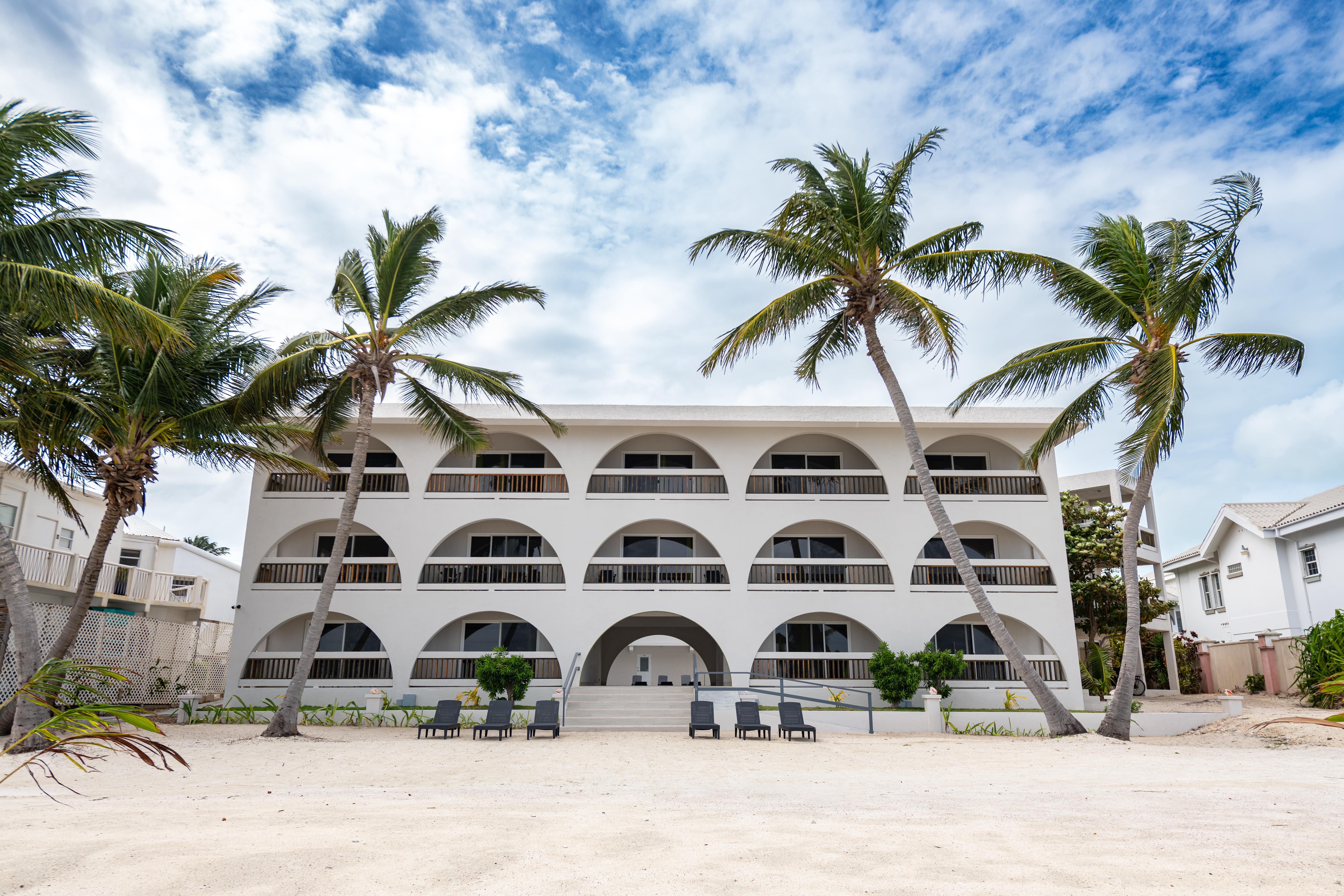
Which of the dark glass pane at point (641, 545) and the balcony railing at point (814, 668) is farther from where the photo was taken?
the dark glass pane at point (641, 545)

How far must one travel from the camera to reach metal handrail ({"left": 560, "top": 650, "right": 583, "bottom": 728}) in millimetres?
17297

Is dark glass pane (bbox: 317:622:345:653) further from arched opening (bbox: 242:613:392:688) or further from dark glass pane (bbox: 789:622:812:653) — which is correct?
dark glass pane (bbox: 789:622:812:653)

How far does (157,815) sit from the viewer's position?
6012 mm

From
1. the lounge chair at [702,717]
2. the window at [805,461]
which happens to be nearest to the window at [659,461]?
the window at [805,461]

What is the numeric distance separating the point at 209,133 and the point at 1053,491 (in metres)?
19.2

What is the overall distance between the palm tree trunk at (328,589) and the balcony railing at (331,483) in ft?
15.8

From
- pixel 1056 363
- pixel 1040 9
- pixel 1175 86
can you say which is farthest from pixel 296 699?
pixel 1175 86

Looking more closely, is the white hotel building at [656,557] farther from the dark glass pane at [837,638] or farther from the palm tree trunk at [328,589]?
the palm tree trunk at [328,589]

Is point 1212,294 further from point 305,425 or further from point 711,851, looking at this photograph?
point 305,425

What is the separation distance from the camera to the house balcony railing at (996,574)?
20.1 metres

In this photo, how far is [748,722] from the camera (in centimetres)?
1534

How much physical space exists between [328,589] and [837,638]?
12.3 meters

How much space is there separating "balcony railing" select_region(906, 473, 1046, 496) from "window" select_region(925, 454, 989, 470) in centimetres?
77

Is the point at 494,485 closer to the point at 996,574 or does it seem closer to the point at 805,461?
the point at 805,461
